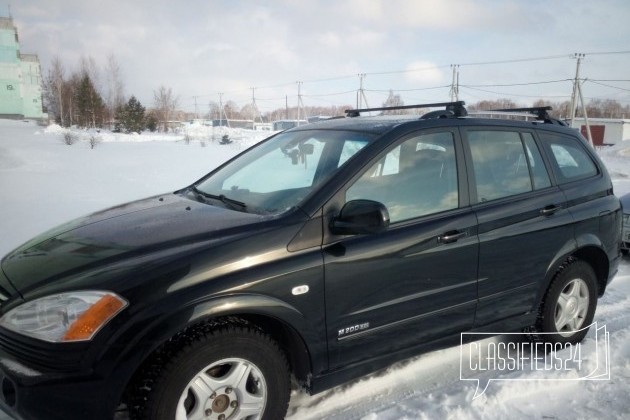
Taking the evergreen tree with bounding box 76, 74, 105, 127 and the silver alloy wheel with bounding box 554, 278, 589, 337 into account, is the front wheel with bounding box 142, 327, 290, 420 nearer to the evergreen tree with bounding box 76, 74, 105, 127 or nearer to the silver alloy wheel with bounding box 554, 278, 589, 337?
the silver alloy wheel with bounding box 554, 278, 589, 337

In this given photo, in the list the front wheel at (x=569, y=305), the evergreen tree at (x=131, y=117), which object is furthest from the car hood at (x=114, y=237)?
the evergreen tree at (x=131, y=117)

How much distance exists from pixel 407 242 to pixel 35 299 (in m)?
1.85

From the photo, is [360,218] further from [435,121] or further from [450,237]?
[435,121]

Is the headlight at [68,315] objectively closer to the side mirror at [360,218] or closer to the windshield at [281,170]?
the windshield at [281,170]

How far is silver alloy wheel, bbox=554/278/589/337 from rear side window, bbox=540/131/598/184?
2.68 ft

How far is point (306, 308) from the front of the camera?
2273 mm

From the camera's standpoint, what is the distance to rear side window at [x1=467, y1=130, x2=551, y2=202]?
3021 mm

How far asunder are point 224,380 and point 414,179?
1.57 meters

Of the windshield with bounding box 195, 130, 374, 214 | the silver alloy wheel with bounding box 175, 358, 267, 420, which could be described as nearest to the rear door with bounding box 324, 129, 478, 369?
the windshield with bounding box 195, 130, 374, 214

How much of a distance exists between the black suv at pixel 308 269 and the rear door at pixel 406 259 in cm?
1

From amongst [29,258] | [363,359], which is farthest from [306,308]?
[29,258]

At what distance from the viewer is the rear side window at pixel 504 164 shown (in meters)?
3.02

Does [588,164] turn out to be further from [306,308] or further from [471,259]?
[306,308]

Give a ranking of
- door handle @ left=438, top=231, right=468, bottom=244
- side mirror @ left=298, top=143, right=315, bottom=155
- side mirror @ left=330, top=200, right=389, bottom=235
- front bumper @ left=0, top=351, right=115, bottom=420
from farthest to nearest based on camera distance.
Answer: side mirror @ left=298, top=143, right=315, bottom=155 < door handle @ left=438, top=231, right=468, bottom=244 < side mirror @ left=330, top=200, right=389, bottom=235 < front bumper @ left=0, top=351, right=115, bottom=420
